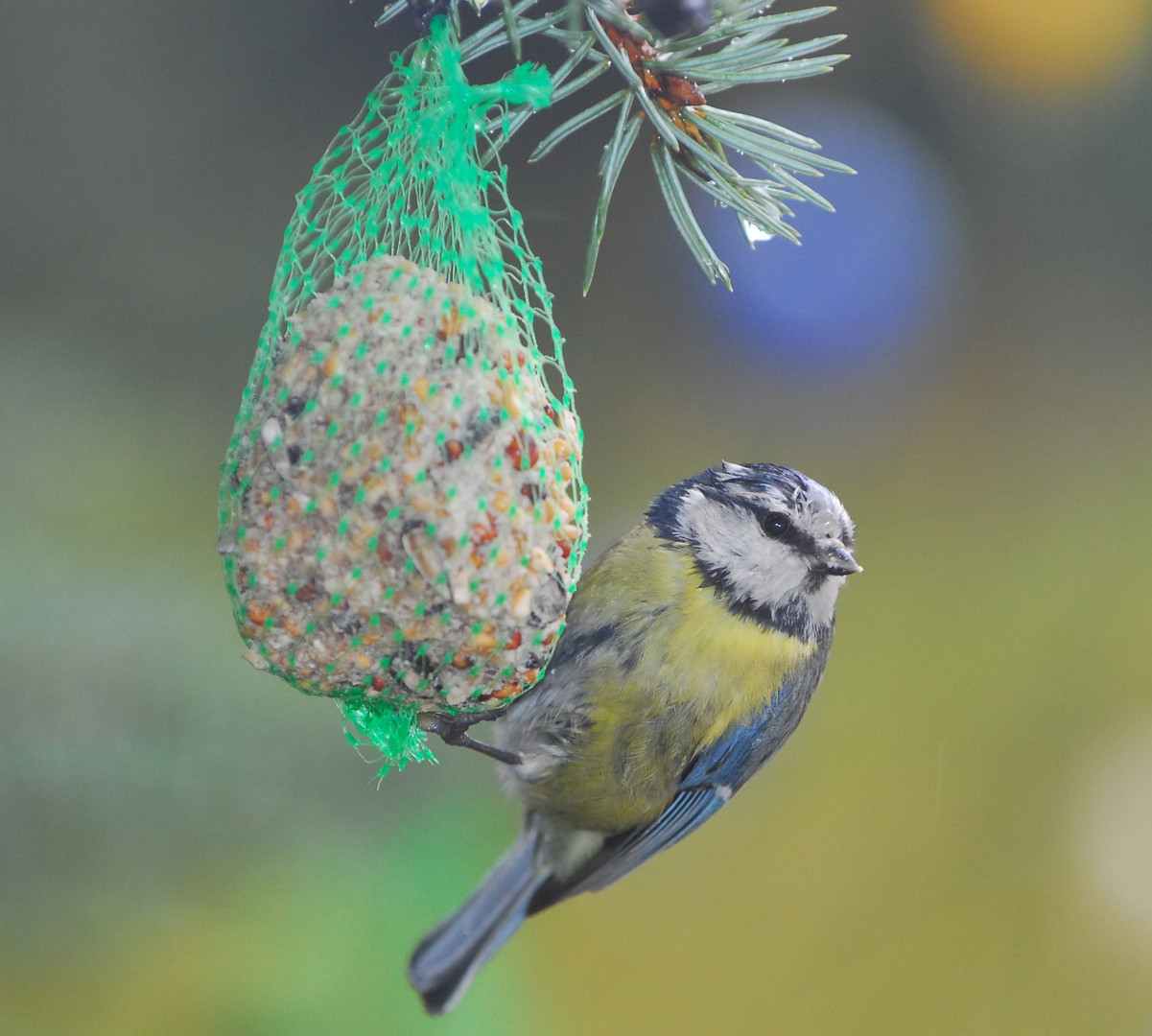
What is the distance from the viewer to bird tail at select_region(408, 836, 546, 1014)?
1.93m

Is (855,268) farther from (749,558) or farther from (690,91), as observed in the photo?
(690,91)

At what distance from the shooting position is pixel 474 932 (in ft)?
6.44

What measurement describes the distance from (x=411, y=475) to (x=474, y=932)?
3.67 ft

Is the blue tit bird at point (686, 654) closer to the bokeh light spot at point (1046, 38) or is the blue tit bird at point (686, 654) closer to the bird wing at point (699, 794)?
the bird wing at point (699, 794)

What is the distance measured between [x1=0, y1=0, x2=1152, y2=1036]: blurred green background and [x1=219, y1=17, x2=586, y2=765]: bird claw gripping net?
1.11 m

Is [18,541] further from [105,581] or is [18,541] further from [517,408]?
[517,408]

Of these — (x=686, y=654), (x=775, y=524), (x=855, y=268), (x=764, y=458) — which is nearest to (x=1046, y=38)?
(x=855, y=268)

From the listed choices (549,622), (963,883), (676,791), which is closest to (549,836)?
(676,791)

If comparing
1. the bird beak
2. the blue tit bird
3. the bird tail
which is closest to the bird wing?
the blue tit bird

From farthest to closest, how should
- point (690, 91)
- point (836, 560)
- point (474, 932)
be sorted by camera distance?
point (474, 932), point (836, 560), point (690, 91)

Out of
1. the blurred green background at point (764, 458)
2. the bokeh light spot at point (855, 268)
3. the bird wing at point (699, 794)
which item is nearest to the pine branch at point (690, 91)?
the bird wing at point (699, 794)

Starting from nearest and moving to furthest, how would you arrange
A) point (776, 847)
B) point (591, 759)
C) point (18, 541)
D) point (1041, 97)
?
point (591, 759)
point (18, 541)
point (776, 847)
point (1041, 97)

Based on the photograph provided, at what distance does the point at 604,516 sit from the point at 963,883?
1.47 m

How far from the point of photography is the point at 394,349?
1.19m
